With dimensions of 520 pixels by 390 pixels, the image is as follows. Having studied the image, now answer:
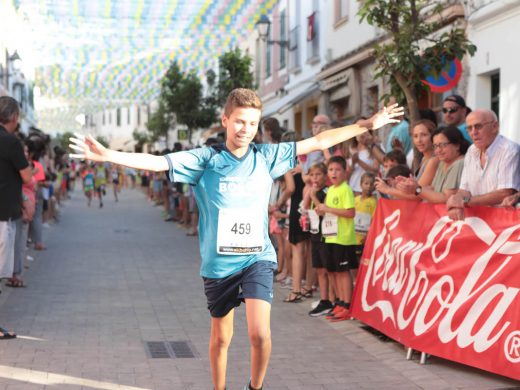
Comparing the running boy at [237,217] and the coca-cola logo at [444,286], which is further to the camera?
the coca-cola logo at [444,286]

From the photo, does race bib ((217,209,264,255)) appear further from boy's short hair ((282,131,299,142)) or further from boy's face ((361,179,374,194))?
boy's short hair ((282,131,299,142))

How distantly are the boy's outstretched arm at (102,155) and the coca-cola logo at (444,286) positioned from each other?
2.66 meters

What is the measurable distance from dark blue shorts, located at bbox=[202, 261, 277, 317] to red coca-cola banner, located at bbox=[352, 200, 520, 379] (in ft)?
5.70

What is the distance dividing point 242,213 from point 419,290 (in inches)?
99.3

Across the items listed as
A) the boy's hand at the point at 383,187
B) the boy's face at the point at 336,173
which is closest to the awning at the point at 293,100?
the boy's face at the point at 336,173

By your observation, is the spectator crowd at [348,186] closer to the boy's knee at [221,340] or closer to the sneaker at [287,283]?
the sneaker at [287,283]

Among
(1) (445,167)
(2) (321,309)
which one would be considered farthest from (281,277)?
(1) (445,167)

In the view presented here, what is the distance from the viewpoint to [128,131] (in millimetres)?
101625

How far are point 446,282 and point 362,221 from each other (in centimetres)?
269

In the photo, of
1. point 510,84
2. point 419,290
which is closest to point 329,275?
point 419,290

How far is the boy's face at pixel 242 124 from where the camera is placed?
520 centimetres

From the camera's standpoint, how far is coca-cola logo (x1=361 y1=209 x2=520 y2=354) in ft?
20.2

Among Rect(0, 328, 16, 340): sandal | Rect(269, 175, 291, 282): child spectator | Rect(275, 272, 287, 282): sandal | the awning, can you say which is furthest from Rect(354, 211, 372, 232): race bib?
the awning

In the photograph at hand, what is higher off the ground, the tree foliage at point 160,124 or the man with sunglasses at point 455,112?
the tree foliage at point 160,124
